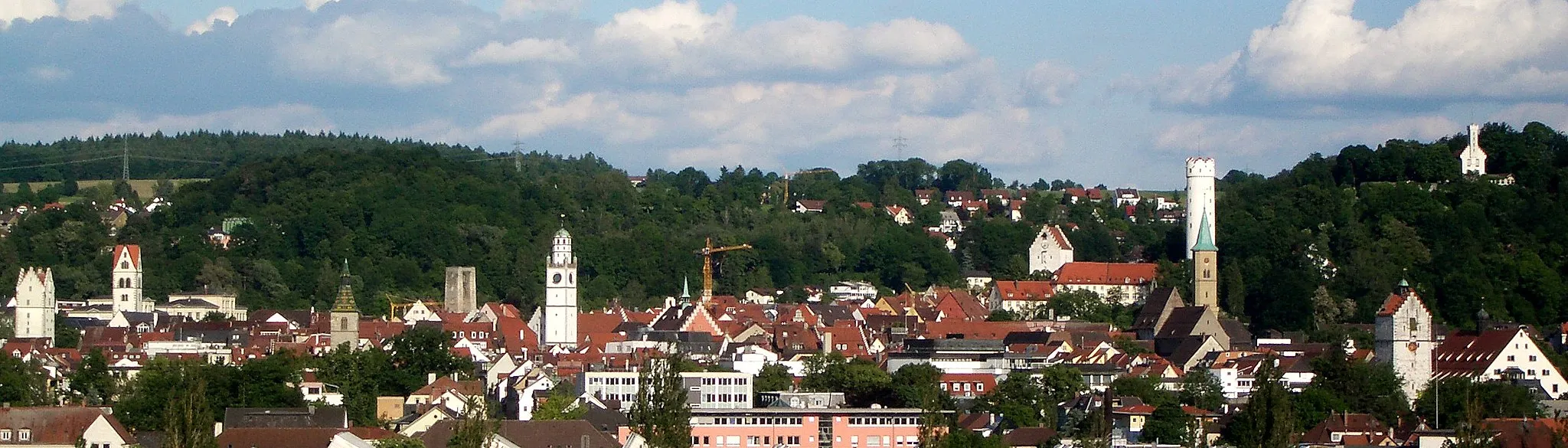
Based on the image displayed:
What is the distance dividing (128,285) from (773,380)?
1844 inches

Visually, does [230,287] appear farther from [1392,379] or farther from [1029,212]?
[1392,379]

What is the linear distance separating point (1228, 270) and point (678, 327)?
2094cm

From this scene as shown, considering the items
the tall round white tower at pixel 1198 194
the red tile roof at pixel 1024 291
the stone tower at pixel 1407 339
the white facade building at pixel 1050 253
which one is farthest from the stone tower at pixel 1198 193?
the stone tower at pixel 1407 339

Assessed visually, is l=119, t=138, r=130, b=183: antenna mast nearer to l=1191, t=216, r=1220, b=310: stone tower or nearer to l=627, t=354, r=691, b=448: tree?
l=1191, t=216, r=1220, b=310: stone tower

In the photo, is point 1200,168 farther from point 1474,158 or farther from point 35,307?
point 35,307

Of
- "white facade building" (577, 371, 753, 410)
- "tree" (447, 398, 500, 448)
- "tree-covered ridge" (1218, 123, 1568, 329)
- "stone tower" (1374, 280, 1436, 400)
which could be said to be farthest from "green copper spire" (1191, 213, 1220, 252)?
"tree" (447, 398, 500, 448)

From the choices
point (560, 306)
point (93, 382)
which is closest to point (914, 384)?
point (93, 382)

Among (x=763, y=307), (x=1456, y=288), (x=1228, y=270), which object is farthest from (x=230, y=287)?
(x=1456, y=288)

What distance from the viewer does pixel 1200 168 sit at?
10794 cm

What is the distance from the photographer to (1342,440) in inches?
2421

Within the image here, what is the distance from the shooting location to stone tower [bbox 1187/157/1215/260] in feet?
354

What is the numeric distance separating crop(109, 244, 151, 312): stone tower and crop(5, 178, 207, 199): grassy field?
159 ft

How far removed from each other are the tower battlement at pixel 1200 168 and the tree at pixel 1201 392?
105 feet

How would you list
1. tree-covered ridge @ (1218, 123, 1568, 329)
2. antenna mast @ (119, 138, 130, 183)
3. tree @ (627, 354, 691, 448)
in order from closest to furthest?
tree @ (627, 354, 691, 448)
tree-covered ridge @ (1218, 123, 1568, 329)
antenna mast @ (119, 138, 130, 183)
